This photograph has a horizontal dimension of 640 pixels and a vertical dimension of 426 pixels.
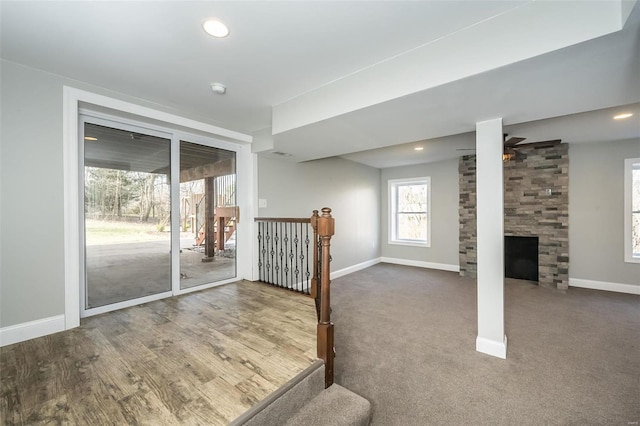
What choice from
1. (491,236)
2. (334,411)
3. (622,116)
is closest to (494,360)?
(491,236)

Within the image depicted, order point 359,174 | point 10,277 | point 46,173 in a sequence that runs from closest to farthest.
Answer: point 10,277
point 46,173
point 359,174

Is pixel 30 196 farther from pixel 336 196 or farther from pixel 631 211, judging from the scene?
pixel 631 211

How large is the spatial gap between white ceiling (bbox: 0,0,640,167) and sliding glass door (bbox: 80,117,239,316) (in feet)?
2.12

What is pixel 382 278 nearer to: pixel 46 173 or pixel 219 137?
pixel 219 137

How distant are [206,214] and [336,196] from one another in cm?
267

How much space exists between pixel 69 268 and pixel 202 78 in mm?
2164

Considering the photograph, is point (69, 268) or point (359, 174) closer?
point (69, 268)

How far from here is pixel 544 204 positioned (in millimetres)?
4703

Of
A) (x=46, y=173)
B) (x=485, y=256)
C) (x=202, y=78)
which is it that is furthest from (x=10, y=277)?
(x=485, y=256)

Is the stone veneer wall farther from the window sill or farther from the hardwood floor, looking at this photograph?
the hardwood floor

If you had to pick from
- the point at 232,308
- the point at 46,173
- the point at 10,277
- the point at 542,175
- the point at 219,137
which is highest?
the point at 219,137

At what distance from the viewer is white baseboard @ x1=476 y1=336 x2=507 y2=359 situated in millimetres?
2412

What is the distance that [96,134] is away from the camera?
8.95 ft

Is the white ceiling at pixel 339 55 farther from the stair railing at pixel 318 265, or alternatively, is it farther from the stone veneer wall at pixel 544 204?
the stone veneer wall at pixel 544 204
